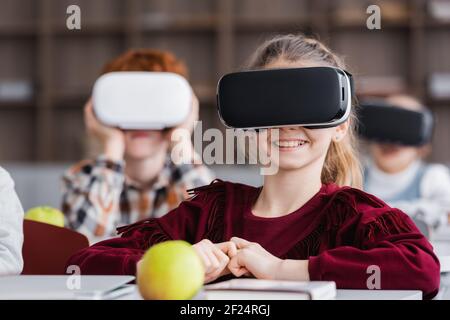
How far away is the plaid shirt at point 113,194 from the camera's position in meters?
1.99

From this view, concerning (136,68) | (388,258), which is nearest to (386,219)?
(388,258)

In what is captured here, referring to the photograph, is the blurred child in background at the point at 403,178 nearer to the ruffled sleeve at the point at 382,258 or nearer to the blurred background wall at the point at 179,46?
the blurred background wall at the point at 179,46

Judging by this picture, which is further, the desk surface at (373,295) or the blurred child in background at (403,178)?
the blurred child in background at (403,178)

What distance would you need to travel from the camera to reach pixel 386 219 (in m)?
1.01

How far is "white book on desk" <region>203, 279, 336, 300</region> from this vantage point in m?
0.77

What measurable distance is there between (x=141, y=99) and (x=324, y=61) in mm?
386

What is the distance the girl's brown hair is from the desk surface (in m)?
0.30

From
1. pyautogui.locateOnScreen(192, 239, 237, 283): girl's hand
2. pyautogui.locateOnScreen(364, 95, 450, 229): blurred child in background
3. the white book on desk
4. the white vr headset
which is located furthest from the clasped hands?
pyautogui.locateOnScreen(364, 95, 450, 229): blurred child in background

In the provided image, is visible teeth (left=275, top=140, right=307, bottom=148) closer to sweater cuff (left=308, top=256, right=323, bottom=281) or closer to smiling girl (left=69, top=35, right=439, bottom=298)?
smiling girl (left=69, top=35, right=439, bottom=298)

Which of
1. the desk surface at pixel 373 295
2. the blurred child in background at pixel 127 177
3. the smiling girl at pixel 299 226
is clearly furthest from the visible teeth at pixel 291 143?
the blurred child in background at pixel 127 177

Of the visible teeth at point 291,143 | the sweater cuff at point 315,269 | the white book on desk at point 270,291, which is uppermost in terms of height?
the visible teeth at point 291,143

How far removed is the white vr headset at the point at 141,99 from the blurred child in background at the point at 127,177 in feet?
1.78
